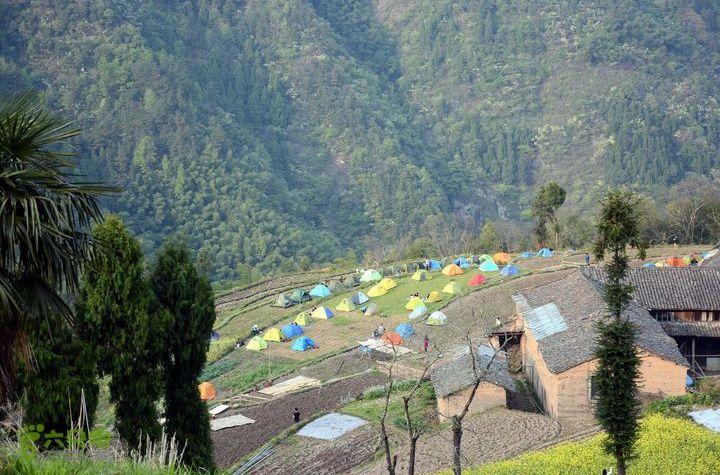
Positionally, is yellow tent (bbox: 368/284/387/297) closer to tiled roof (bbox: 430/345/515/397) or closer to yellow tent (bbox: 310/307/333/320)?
yellow tent (bbox: 310/307/333/320)

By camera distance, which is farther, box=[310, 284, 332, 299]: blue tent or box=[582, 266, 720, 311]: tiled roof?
box=[310, 284, 332, 299]: blue tent

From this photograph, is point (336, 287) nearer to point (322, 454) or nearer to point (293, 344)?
point (293, 344)

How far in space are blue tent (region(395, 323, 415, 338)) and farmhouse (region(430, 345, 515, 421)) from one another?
35.1 feet

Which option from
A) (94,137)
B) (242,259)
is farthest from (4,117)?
(94,137)

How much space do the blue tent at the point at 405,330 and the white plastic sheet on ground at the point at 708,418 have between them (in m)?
16.8

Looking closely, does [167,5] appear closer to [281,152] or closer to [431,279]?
[281,152]

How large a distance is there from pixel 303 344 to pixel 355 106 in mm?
98283

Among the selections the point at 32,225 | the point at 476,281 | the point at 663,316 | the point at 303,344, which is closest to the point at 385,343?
the point at 303,344

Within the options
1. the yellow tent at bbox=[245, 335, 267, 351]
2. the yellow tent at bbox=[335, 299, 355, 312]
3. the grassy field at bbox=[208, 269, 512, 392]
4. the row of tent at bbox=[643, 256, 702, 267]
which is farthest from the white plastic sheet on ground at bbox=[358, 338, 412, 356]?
the row of tent at bbox=[643, 256, 702, 267]

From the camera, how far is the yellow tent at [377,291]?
49375 millimetres

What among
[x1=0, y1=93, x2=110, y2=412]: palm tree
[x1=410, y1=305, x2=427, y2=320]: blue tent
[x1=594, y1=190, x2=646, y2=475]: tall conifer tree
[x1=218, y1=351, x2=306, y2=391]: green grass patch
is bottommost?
[x1=218, y1=351, x2=306, y2=391]: green grass patch

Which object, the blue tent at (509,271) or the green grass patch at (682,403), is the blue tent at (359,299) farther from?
the green grass patch at (682,403)

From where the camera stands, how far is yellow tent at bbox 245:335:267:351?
41719mm

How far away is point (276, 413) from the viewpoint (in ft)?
100
